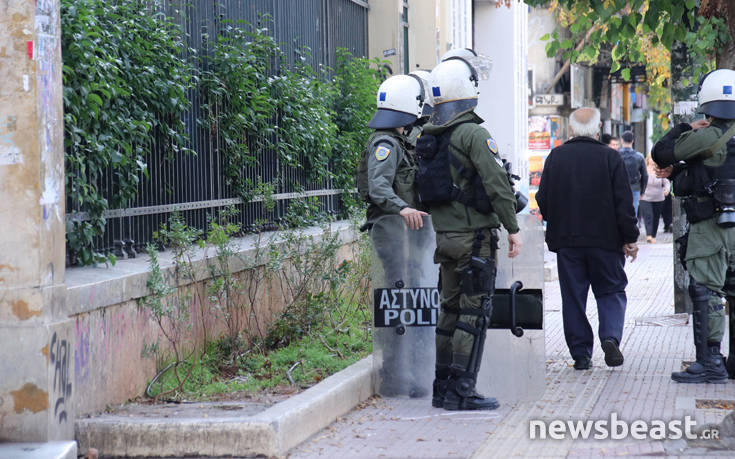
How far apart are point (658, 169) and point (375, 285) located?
2237 mm

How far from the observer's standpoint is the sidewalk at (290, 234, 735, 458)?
5277 mm

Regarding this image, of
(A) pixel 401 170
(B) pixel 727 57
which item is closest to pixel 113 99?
(A) pixel 401 170

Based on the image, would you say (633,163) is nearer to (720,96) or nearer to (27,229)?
(720,96)

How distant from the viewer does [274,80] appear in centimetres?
900

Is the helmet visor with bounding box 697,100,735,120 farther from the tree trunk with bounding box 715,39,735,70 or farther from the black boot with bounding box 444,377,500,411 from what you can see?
the tree trunk with bounding box 715,39,735,70

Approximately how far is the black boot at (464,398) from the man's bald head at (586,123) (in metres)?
2.47

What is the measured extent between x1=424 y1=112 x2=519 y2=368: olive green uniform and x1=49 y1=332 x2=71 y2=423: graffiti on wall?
7.31 feet

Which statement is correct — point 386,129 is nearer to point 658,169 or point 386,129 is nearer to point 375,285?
point 375,285

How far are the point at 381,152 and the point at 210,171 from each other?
6.08 feet

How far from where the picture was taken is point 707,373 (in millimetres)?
7062

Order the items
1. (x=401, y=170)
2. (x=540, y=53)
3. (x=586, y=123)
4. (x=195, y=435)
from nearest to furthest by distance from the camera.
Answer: (x=195, y=435)
(x=401, y=170)
(x=586, y=123)
(x=540, y=53)

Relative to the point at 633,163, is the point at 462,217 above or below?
below

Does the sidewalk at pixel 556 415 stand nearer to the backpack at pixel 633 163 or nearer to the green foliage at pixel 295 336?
the green foliage at pixel 295 336

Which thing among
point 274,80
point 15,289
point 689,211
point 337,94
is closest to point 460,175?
point 689,211
